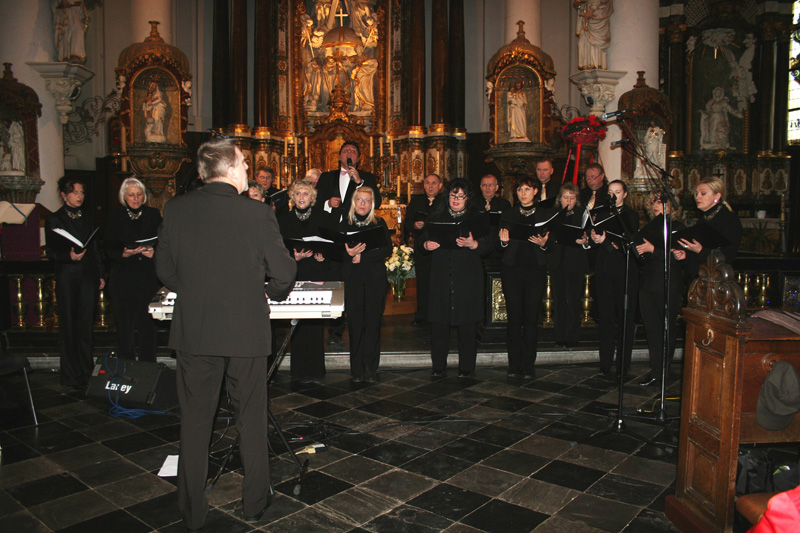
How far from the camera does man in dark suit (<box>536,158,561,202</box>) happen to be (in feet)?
23.8

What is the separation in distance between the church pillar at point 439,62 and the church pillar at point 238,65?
386 cm

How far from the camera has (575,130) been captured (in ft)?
15.8

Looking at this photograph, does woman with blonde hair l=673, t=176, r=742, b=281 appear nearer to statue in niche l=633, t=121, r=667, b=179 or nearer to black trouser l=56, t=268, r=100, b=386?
statue in niche l=633, t=121, r=667, b=179

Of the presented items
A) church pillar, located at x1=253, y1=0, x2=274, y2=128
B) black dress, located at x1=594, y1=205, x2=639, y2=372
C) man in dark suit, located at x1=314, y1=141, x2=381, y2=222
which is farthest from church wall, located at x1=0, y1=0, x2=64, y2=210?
black dress, located at x1=594, y1=205, x2=639, y2=372

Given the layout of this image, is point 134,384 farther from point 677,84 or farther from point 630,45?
point 677,84

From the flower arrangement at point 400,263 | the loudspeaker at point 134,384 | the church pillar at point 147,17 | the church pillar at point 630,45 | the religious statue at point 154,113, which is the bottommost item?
the loudspeaker at point 134,384

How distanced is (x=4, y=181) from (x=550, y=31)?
36.8ft

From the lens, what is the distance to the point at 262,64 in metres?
12.4

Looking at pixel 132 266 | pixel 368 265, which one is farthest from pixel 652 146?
pixel 132 266

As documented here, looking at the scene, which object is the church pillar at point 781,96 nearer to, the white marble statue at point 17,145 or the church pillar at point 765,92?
the church pillar at point 765,92

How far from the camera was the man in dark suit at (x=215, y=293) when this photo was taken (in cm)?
285

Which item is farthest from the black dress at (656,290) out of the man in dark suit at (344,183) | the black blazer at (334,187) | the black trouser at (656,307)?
the black blazer at (334,187)

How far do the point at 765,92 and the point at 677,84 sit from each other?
185cm

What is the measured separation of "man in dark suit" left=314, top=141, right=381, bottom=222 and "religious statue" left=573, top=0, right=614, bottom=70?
524cm
